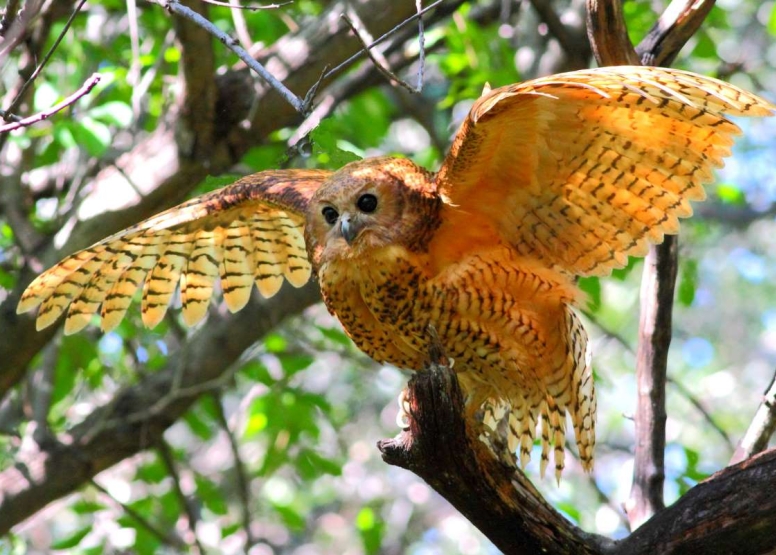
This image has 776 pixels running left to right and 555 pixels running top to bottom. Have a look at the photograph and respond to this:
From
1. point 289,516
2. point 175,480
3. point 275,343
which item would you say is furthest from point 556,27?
point 289,516

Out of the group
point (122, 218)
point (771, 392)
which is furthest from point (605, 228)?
point (122, 218)

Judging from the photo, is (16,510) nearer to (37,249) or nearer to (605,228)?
(37,249)

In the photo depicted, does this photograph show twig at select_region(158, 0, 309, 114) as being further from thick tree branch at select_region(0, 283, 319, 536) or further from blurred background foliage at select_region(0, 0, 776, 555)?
thick tree branch at select_region(0, 283, 319, 536)

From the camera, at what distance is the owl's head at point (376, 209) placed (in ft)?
13.5

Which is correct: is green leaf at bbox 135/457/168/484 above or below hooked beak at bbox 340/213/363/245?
above

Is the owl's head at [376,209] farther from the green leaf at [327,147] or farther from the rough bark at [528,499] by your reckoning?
the rough bark at [528,499]

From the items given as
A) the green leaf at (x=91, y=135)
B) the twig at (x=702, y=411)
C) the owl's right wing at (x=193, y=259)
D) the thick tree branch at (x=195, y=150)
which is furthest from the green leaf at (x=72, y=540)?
the twig at (x=702, y=411)

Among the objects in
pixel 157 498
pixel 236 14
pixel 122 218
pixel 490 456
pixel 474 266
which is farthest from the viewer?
pixel 157 498

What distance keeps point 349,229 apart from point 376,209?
16 centimetres

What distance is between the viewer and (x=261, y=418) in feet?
21.5

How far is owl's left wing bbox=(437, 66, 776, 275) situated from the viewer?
372 cm

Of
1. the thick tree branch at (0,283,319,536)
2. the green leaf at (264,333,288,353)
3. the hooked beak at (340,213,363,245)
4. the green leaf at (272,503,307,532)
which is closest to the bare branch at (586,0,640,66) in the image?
the hooked beak at (340,213,363,245)

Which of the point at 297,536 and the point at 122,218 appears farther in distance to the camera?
the point at 297,536

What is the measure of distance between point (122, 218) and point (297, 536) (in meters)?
8.22
